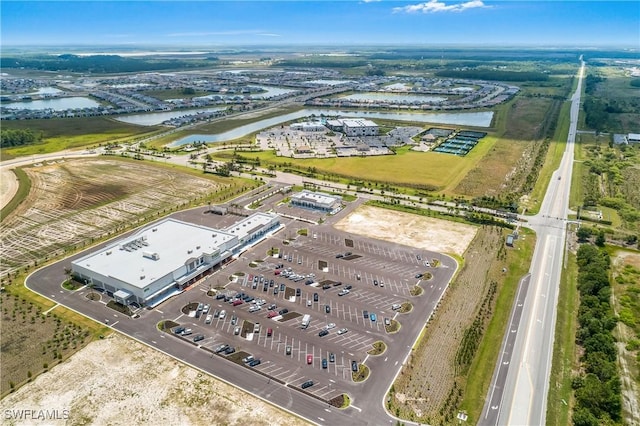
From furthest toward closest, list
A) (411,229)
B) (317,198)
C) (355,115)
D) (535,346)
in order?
(355,115) < (317,198) < (411,229) < (535,346)

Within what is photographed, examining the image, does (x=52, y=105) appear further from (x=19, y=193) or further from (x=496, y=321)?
(x=496, y=321)

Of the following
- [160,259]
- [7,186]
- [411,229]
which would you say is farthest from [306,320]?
[7,186]

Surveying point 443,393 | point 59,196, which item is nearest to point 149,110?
point 59,196

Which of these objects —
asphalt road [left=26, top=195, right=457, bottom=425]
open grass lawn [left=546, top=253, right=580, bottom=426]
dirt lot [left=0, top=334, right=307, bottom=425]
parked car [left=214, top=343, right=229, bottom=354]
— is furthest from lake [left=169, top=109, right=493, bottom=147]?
open grass lawn [left=546, top=253, right=580, bottom=426]

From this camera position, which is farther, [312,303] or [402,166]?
[402,166]

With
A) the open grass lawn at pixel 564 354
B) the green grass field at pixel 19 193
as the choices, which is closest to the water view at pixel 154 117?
the green grass field at pixel 19 193

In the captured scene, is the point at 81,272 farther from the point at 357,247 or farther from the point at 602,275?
the point at 602,275

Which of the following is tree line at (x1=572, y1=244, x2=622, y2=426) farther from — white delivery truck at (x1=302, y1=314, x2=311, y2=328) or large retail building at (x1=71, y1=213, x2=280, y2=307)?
large retail building at (x1=71, y1=213, x2=280, y2=307)

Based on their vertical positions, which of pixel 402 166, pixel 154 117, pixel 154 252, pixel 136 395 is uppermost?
pixel 154 117
